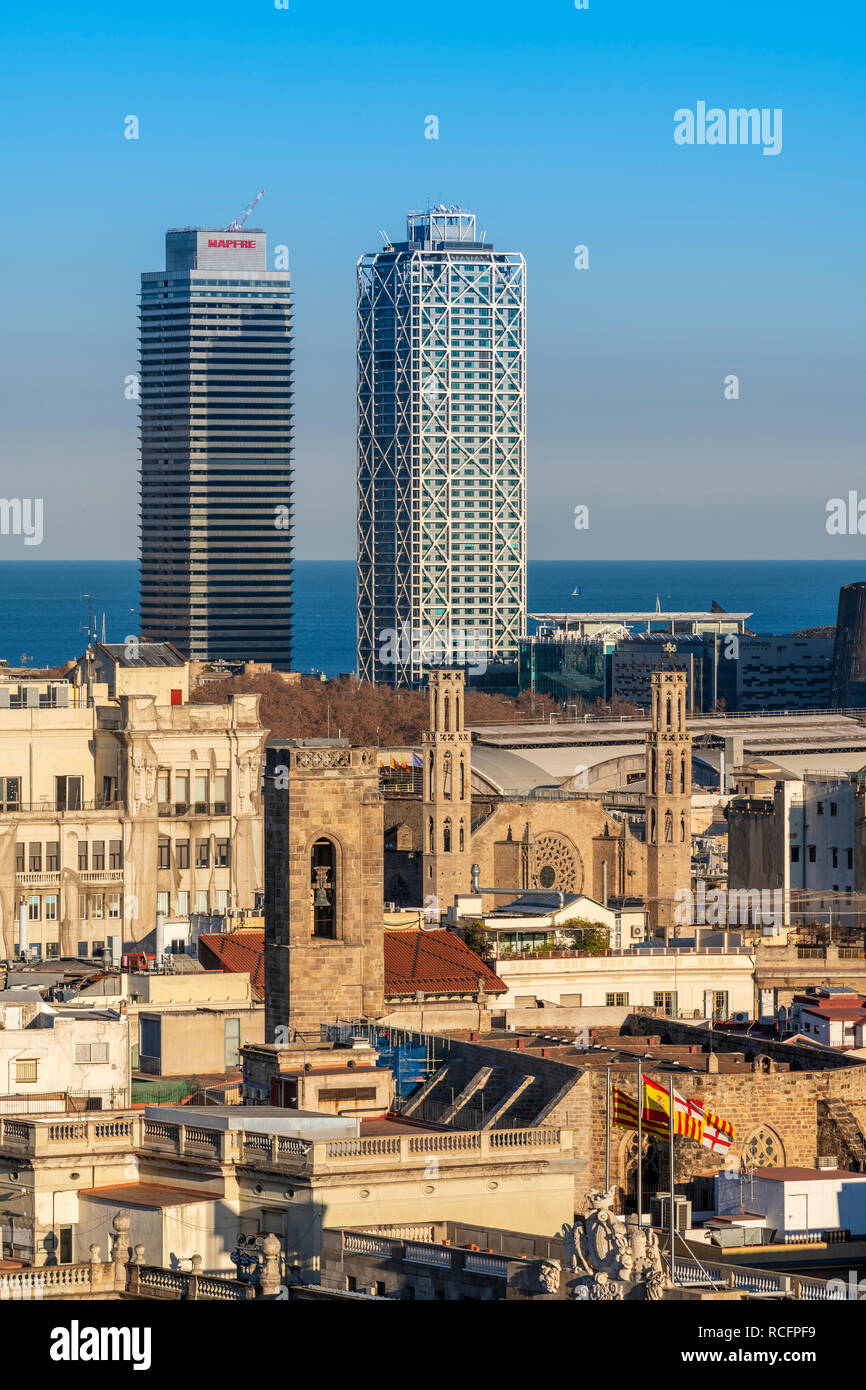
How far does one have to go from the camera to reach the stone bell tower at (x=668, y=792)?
9456cm

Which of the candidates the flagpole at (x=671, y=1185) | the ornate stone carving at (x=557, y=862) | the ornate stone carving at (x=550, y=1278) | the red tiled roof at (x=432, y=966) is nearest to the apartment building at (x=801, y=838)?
the ornate stone carving at (x=557, y=862)

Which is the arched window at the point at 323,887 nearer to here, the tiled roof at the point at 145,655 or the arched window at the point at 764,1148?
the arched window at the point at 764,1148

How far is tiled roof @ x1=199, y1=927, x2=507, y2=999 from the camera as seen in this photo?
6025 centimetres

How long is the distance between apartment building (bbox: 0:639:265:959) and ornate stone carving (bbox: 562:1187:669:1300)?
43.9 meters

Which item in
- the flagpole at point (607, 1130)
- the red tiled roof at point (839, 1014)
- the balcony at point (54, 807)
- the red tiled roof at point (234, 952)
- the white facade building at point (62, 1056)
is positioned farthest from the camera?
the balcony at point (54, 807)

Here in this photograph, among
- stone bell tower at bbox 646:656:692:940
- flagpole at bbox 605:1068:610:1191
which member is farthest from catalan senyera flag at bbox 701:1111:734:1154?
stone bell tower at bbox 646:656:692:940

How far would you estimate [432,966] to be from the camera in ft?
205

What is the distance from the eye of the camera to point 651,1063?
51.0m

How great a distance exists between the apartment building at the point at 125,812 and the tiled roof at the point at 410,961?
10.0 m

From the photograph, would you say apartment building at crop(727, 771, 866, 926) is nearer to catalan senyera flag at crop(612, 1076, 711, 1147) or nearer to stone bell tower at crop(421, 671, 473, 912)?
stone bell tower at crop(421, 671, 473, 912)

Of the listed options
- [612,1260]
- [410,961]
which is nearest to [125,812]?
[410,961]

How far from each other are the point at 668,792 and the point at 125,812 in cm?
2394

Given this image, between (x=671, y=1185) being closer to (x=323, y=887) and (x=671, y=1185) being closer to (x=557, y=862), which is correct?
(x=323, y=887)
